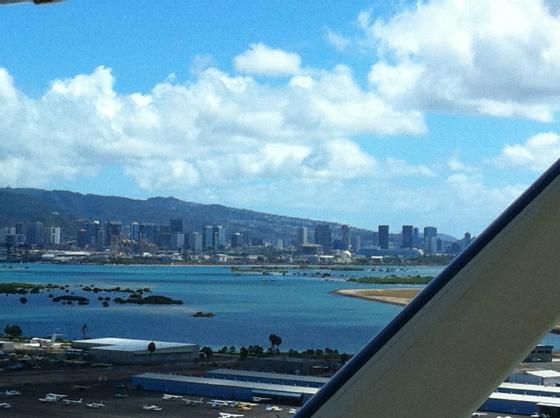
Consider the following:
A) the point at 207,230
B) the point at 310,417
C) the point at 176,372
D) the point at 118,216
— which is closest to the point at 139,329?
the point at 176,372

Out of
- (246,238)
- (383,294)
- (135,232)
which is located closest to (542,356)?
(383,294)

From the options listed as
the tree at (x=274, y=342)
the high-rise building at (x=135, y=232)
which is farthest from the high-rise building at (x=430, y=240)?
the tree at (x=274, y=342)

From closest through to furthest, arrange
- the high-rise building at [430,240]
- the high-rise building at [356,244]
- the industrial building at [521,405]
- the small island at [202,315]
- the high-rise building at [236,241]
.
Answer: the industrial building at [521,405], the small island at [202,315], the high-rise building at [430,240], the high-rise building at [356,244], the high-rise building at [236,241]

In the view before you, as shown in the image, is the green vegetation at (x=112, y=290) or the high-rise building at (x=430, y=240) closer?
the green vegetation at (x=112, y=290)

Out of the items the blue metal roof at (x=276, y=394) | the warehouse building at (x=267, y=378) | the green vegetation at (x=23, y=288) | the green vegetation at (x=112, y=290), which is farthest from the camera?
Result: the green vegetation at (x=23, y=288)

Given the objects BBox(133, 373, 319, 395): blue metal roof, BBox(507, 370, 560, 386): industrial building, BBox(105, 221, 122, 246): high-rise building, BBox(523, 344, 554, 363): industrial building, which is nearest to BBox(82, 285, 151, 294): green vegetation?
BBox(523, 344, 554, 363): industrial building

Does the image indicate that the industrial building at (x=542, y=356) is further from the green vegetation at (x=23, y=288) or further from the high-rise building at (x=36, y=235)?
the high-rise building at (x=36, y=235)

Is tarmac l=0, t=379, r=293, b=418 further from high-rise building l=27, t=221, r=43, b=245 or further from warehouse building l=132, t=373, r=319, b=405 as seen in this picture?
high-rise building l=27, t=221, r=43, b=245

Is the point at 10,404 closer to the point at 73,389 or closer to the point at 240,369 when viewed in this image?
the point at 73,389
